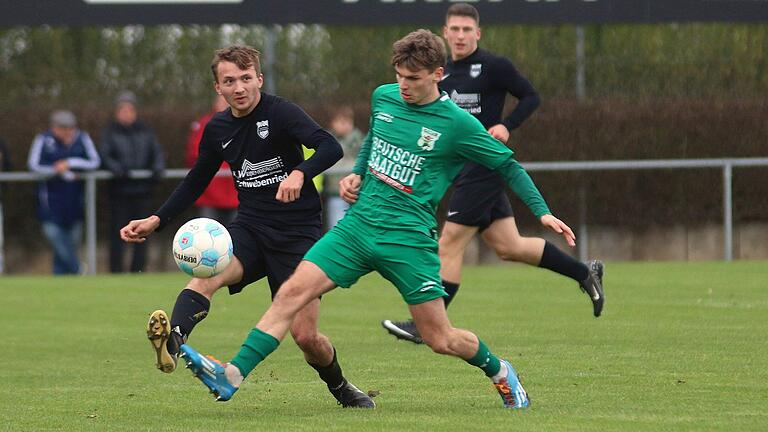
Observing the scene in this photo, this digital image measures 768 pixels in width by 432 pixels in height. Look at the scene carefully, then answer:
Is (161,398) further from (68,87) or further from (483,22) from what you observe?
(68,87)

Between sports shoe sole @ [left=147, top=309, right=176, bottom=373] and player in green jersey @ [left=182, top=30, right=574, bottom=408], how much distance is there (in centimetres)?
29

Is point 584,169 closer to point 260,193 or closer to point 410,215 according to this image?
point 260,193

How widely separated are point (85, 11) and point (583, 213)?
6.49m

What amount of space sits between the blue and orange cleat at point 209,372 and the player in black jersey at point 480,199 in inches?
154

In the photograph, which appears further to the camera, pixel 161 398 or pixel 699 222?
pixel 699 222

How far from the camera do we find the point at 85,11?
18297 mm

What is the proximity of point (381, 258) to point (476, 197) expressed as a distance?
12.5ft

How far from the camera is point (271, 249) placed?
26.3 feet

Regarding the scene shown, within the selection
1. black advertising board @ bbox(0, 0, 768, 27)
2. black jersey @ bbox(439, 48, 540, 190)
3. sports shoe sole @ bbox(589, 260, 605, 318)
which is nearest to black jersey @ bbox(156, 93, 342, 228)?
black jersey @ bbox(439, 48, 540, 190)

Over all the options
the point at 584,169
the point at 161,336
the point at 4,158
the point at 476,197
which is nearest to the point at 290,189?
the point at 161,336

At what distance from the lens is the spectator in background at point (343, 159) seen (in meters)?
18.4

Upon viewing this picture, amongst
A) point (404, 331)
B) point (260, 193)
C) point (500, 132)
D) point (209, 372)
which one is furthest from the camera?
point (404, 331)

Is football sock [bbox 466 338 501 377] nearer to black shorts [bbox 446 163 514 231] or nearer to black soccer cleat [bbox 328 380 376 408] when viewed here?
black soccer cleat [bbox 328 380 376 408]

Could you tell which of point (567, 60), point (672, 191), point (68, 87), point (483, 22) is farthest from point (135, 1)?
point (672, 191)
